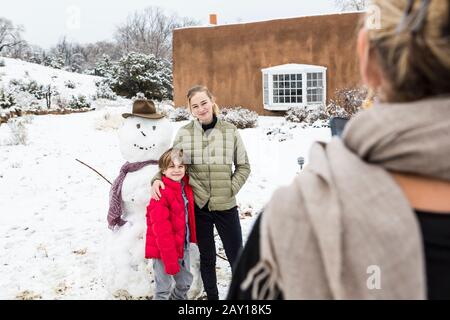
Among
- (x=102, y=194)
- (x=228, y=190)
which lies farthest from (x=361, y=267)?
(x=102, y=194)

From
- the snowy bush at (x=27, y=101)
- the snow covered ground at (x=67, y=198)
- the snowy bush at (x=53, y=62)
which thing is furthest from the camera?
the snowy bush at (x=53, y=62)

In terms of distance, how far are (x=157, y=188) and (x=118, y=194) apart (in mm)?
675

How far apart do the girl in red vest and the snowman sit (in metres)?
0.44

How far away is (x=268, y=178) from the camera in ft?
29.1

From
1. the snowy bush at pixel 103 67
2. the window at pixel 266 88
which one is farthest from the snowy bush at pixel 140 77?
the snowy bush at pixel 103 67

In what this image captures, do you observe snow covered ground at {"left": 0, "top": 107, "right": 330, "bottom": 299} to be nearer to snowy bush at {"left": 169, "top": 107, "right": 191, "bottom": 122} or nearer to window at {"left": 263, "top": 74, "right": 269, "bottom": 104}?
snowy bush at {"left": 169, "top": 107, "right": 191, "bottom": 122}

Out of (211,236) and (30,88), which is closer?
(211,236)

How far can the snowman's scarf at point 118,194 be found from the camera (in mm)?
4090

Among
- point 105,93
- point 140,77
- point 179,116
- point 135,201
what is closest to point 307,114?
point 179,116

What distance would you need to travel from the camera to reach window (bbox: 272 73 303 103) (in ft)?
59.2

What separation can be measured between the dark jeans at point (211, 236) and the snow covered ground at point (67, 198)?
47 centimetres

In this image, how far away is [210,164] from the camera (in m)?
3.71

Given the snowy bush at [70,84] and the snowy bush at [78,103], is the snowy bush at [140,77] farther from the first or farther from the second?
the snowy bush at [70,84]

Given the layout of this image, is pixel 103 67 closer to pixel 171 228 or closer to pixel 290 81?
pixel 290 81
